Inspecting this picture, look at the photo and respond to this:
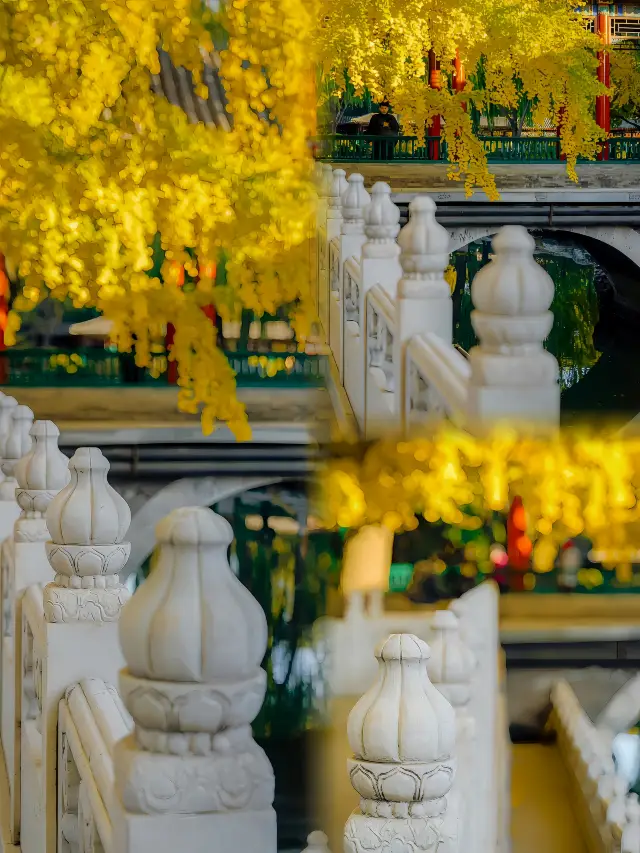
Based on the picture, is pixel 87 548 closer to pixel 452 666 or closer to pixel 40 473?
pixel 40 473

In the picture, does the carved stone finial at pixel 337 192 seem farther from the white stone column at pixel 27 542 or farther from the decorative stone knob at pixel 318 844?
the white stone column at pixel 27 542

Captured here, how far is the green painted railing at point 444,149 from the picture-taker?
0.79 metres

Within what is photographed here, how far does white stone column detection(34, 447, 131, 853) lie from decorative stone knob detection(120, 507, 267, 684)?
1.79 ft

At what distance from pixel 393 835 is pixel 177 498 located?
1.50 m

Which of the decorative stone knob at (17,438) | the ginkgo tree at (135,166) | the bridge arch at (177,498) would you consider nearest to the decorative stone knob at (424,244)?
the ginkgo tree at (135,166)

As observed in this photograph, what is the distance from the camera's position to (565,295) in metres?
0.78

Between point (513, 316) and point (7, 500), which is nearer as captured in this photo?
point (513, 316)

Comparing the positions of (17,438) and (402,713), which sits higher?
(402,713)

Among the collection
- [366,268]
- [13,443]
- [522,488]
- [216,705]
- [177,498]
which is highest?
[366,268]

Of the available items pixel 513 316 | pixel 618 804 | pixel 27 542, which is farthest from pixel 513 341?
pixel 27 542

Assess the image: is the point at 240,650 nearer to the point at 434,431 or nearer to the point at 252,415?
the point at 434,431

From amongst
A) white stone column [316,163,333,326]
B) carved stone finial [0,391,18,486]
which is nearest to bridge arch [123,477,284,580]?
carved stone finial [0,391,18,486]

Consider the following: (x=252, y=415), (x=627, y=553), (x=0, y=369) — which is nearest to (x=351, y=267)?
(x=627, y=553)

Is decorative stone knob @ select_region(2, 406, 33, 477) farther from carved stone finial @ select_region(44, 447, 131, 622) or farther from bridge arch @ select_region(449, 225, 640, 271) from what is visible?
bridge arch @ select_region(449, 225, 640, 271)
